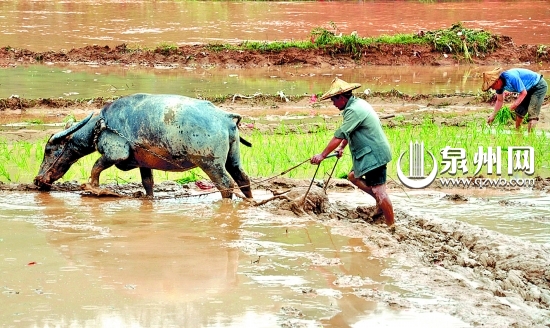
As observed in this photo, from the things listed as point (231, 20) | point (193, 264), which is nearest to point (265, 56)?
point (231, 20)

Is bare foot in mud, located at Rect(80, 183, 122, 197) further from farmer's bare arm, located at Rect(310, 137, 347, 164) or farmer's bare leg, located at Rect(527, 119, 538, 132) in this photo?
farmer's bare leg, located at Rect(527, 119, 538, 132)

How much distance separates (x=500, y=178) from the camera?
952 cm

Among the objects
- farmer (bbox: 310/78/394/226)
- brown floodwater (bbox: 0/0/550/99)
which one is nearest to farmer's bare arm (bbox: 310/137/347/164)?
farmer (bbox: 310/78/394/226)

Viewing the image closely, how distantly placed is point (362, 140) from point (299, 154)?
2885mm

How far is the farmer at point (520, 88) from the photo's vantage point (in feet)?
36.4

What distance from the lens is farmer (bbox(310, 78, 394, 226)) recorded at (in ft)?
23.7

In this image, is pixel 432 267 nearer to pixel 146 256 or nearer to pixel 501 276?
pixel 501 276

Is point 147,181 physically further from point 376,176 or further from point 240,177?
point 376,176

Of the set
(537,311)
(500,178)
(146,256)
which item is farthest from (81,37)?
(537,311)

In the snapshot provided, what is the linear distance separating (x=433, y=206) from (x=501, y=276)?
8.02ft

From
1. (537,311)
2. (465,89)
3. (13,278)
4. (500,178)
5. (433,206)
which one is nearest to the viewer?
(537,311)

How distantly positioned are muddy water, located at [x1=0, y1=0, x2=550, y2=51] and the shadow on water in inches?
549

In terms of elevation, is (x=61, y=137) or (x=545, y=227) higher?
(x=61, y=137)

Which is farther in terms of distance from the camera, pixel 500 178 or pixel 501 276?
pixel 500 178
